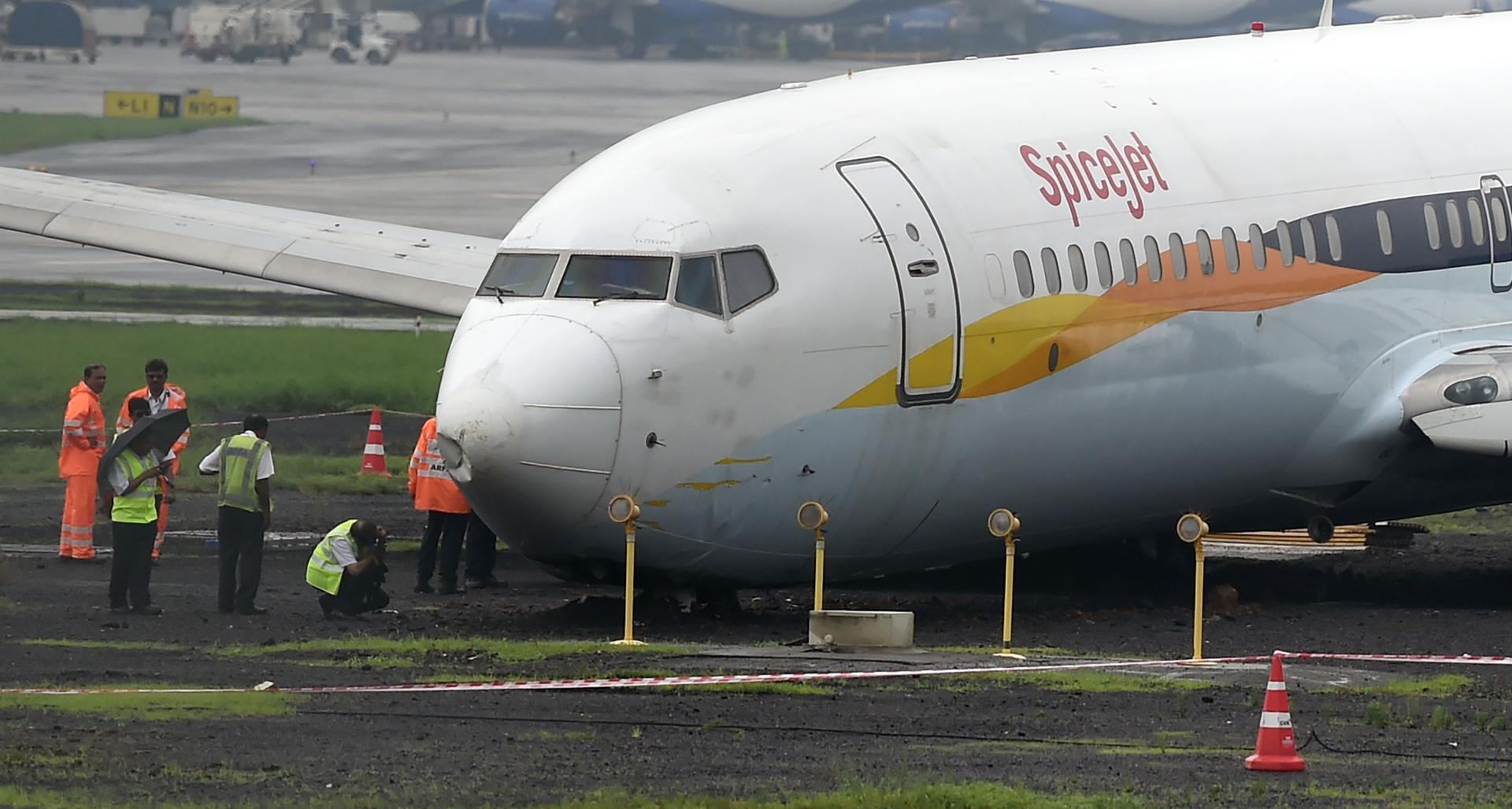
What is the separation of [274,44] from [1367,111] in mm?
83684

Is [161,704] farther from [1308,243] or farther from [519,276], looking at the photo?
[1308,243]

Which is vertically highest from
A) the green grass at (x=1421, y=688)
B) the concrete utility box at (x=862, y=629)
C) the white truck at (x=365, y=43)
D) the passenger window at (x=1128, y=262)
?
the white truck at (x=365, y=43)

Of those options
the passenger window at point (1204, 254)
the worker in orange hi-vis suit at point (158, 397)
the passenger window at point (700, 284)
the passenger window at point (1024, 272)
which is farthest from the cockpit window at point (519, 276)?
the worker in orange hi-vis suit at point (158, 397)

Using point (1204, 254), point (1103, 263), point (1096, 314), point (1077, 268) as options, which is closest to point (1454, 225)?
point (1204, 254)

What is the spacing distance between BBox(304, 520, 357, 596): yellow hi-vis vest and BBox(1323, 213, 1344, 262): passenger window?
9.27 meters

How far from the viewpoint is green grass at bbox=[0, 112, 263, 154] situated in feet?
248

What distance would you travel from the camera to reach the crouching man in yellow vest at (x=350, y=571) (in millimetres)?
22328

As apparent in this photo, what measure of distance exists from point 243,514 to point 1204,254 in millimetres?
9056

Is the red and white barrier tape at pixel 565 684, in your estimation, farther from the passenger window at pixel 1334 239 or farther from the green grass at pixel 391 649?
the passenger window at pixel 1334 239

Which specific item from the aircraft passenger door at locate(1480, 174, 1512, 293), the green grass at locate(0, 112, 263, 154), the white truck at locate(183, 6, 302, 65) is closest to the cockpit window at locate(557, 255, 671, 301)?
the aircraft passenger door at locate(1480, 174, 1512, 293)

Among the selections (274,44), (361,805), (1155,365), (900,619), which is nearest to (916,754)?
(361,805)

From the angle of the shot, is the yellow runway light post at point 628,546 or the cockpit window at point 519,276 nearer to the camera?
the yellow runway light post at point 628,546

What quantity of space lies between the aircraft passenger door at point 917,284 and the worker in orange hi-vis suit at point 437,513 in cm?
661

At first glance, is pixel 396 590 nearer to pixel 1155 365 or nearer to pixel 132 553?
pixel 132 553
